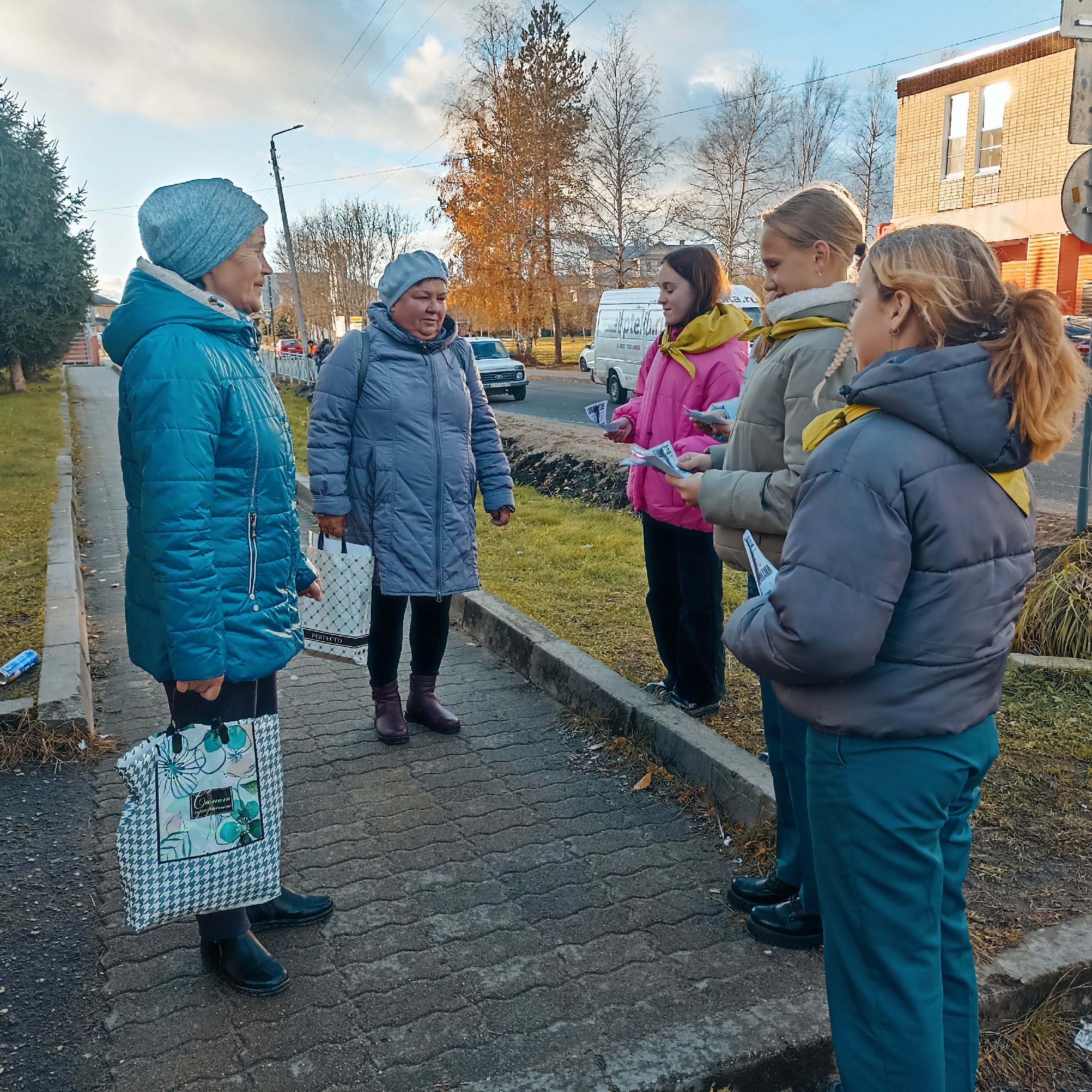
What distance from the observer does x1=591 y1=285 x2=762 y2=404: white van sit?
1866 cm

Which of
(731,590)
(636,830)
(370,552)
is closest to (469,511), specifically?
(370,552)

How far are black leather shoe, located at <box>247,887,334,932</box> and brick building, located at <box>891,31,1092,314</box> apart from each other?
67.0ft

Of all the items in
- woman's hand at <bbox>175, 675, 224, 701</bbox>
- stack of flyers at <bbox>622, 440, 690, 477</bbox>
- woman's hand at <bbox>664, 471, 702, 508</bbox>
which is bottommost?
woman's hand at <bbox>175, 675, 224, 701</bbox>

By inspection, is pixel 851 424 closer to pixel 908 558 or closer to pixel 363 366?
pixel 908 558

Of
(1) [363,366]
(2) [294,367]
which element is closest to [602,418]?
(1) [363,366]

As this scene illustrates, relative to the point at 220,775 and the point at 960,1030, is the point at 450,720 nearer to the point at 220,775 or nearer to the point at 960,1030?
the point at 220,775

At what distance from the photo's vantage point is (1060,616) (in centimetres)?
494

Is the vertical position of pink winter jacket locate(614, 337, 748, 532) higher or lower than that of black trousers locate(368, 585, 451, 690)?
higher

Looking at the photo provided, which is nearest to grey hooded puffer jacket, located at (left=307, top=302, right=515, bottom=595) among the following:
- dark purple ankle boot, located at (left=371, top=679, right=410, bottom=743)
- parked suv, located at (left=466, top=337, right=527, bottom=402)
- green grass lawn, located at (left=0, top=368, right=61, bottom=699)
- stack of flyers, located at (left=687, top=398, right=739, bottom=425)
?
dark purple ankle boot, located at (left=371, top=679, right=410, bottom=743)

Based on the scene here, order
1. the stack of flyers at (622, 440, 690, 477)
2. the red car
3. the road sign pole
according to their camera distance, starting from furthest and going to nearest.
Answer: the red car
the road sign pole
the stack of flyers at (622, 440, 690, 477)

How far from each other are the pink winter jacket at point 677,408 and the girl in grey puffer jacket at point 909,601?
1995 millimetres

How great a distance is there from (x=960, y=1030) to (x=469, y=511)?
9.11 feet

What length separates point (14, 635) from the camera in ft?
17.2

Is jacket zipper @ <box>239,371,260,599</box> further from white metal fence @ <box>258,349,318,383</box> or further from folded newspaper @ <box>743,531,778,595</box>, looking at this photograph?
white metal fence @ <box>258,349,318,383</box>
